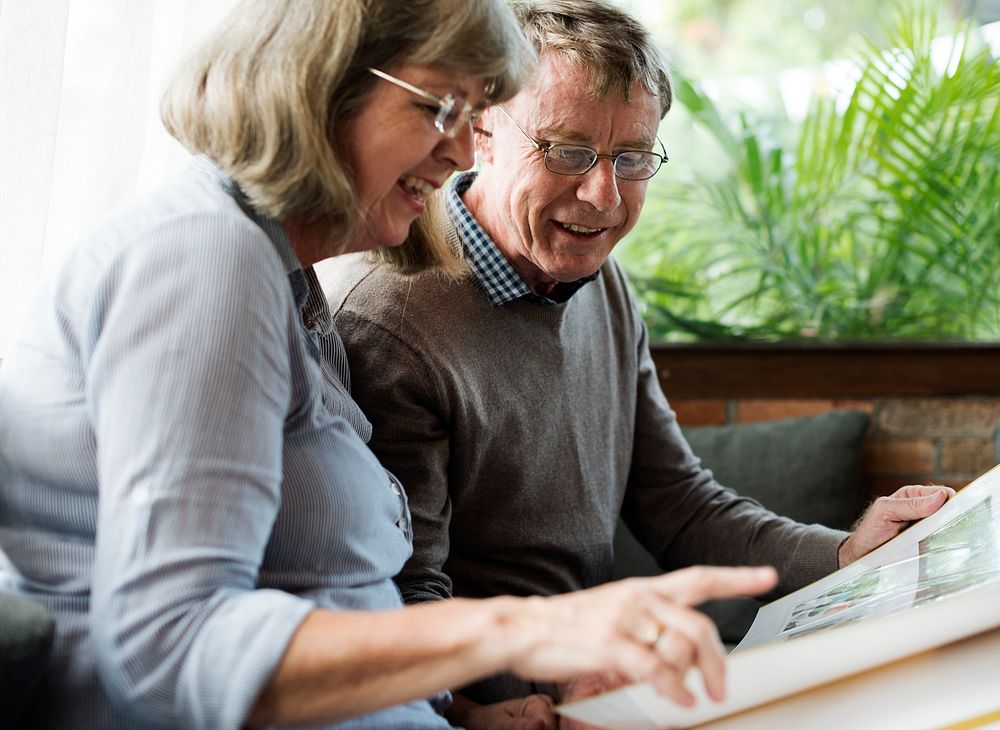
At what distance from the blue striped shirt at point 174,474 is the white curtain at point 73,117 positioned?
34 centimetres

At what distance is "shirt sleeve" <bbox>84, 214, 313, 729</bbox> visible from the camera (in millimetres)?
736

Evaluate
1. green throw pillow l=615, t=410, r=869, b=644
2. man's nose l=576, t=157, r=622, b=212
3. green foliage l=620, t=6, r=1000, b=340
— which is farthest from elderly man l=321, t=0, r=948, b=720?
green foliage l=620, t=6, r=1000, b=340

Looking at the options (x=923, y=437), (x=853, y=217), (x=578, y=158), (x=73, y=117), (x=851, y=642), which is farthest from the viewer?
(x=853, y=217)

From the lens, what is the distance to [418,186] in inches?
43.3

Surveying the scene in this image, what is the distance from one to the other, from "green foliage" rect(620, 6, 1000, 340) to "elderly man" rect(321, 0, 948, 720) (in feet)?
3.19

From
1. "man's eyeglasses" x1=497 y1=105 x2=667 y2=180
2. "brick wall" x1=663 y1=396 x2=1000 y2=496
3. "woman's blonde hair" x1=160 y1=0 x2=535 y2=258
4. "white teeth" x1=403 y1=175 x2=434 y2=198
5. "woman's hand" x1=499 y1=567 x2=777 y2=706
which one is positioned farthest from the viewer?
"brick wall" x1=663 y1=396 x2=1000 y2=496

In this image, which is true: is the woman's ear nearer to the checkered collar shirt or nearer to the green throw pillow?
the checkered collar shirt

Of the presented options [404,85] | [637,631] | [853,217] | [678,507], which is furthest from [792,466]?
[637,631]

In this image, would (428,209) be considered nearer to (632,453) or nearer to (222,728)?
(632,453)

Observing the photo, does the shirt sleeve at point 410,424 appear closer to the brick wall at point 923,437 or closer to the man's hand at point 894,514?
the man's hand at point 894,514

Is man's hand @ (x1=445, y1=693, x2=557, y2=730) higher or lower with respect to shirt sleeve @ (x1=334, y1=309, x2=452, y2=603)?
lower

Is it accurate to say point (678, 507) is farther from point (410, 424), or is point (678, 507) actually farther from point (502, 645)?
point (502, 645)

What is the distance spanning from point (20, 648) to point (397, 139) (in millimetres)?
530

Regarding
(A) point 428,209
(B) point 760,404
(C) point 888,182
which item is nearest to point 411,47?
(A) point 428,209
